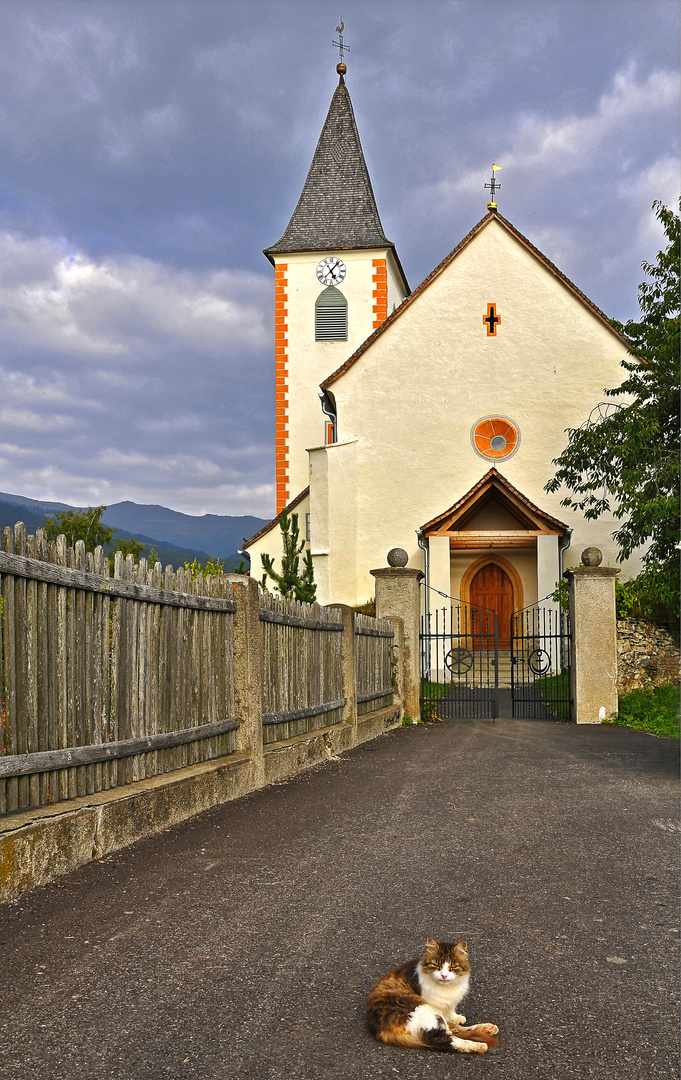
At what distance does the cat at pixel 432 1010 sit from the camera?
3.18 m

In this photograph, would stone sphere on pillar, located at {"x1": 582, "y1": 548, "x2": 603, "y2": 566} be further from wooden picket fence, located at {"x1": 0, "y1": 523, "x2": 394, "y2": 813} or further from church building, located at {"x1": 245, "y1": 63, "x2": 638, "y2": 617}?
church building, located at {"x1": 245, "y1": 63, "x2": 638, "y2": 617}

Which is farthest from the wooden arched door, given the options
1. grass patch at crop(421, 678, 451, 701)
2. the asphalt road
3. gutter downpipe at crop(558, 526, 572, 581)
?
the asphalt road

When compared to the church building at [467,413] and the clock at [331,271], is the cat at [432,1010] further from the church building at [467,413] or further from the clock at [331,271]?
the clock at [331,271]

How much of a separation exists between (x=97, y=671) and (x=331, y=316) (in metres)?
30.3

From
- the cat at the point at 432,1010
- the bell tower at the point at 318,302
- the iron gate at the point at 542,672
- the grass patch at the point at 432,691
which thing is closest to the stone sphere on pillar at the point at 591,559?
the iron gate at the point at 542,672

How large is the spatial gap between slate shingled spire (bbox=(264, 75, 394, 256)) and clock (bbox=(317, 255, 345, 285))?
42cm

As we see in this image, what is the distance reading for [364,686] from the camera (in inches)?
505

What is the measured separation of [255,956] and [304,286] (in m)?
33.0

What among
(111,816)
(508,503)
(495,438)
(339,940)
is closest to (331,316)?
(495,438)

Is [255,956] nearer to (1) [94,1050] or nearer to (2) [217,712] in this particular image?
(1) [94,1050]

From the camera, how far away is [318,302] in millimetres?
34844

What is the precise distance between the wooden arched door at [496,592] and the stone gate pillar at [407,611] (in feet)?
35.8

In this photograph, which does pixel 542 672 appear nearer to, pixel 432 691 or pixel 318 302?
pixel 432 691

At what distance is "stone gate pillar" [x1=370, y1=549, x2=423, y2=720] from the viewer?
1573cm
